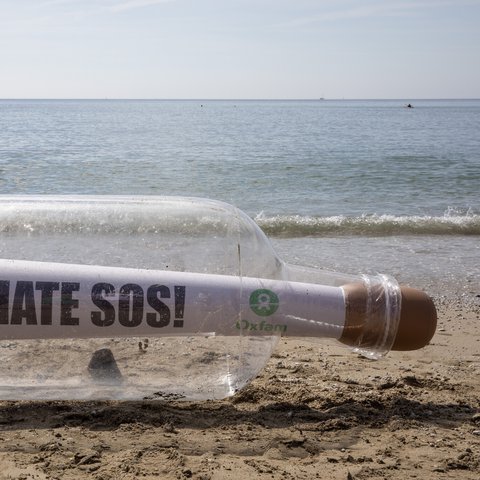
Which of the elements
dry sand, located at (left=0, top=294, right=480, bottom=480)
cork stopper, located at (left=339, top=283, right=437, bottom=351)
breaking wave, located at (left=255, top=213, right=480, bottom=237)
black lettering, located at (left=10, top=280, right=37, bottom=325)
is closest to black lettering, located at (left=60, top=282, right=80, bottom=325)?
black lettering, located at (left=10, top=280, right=37, bottom=325)

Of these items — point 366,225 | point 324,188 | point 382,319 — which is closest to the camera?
point 382,319

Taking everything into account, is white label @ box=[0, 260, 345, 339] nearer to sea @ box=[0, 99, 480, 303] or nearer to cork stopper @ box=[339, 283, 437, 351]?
cork stopper @ box=[339, 283, 437, 351]

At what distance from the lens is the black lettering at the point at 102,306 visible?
3.04 meters

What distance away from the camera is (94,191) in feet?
44.7

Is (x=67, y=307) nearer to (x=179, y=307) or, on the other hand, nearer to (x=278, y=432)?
(x=179, y=307)

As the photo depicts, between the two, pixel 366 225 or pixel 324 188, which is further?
pixel 324 188

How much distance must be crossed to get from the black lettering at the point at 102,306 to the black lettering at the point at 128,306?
0.13 feet

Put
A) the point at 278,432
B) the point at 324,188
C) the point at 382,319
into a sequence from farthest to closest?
the point at 324,188 → the point at 382,319 → the point at 278,432

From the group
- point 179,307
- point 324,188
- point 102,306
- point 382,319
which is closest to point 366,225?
point 324,188

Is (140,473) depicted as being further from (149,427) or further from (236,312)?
(236,312)

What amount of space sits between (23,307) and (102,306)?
1.10 ft

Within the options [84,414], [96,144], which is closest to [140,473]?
[84,414]

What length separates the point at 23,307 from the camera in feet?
9.93

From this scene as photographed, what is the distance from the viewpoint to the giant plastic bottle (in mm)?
3051
